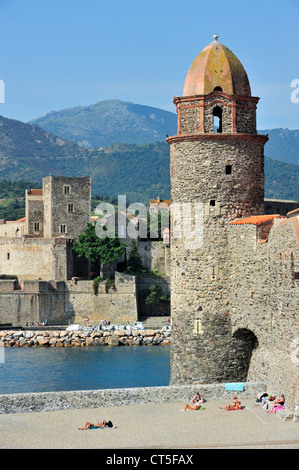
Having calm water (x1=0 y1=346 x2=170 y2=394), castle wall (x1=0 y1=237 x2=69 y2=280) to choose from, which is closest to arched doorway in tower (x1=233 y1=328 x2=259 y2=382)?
calm water (x1=0 y1=346 x2=170 y2=394)

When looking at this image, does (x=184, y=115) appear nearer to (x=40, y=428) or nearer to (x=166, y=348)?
(x=40, y=428)

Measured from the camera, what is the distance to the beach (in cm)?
1648

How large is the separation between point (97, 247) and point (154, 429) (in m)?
39.9

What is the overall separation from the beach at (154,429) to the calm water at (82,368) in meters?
13.4

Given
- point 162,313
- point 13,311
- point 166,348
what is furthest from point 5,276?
point 166,348

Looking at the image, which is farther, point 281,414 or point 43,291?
point 43,291

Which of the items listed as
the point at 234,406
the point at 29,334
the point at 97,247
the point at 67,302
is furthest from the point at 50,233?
the point at 234,406

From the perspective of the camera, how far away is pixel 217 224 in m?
20.9

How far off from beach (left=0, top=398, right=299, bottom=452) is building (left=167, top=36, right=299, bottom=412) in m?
1.60

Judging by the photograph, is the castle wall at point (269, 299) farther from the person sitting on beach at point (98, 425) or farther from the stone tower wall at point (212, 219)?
the person sitting on beach at point (98, 425)

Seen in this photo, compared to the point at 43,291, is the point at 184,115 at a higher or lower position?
higher

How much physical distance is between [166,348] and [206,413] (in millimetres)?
27595

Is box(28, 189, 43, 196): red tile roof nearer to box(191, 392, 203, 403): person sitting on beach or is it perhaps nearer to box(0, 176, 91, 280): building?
box(0, 176, 91, 280): building

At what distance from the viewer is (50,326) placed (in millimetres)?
52969
